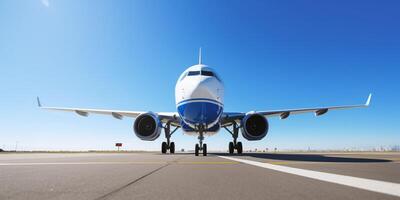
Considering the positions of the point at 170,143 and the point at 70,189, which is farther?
the point at 170,143

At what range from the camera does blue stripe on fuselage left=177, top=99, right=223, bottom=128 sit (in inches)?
615

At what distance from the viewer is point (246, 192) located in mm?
3244

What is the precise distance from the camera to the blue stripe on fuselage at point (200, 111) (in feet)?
51.3

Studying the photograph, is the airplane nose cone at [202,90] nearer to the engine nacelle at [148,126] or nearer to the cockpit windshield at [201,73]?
the cockpit windshield at [201,73]

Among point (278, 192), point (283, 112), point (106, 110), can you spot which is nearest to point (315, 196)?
point (278, 192)

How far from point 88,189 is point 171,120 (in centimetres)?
1791

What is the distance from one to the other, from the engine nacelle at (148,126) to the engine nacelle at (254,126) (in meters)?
5.03

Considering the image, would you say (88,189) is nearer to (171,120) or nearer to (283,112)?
(171,120)

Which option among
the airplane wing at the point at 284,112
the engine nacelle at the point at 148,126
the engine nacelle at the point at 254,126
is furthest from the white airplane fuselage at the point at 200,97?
the airplane wing at the point at 284,112

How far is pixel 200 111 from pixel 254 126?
3579 millimetres

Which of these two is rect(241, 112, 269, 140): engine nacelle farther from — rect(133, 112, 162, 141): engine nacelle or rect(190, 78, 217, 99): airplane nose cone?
rect(133, 112, 162, 141): engine nacelle

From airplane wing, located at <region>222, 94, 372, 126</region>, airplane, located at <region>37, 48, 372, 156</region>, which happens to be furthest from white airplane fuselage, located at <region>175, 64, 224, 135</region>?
airplane wing, located at <region>222, 94, 372, 126</region>

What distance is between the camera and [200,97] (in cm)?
1559

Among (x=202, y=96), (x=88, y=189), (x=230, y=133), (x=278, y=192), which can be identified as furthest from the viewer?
(x=230, y=133)
